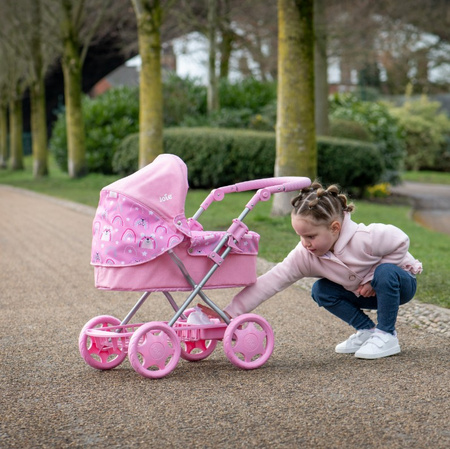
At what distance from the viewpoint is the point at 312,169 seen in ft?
35.4

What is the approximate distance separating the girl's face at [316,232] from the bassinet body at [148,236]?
0.41 m

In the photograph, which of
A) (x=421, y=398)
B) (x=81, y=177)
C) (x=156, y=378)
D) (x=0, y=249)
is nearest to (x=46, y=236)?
(x=0, y=249)

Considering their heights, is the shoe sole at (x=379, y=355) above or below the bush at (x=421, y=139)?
below

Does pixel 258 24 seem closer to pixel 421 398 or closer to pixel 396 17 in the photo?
pixel 396 17

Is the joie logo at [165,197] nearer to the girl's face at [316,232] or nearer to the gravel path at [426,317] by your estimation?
the girl's face at [316,232]

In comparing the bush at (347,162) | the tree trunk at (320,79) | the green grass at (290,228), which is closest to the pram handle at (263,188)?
the green grass at (290,228)

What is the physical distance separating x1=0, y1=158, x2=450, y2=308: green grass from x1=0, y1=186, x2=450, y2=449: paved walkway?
4.61 ft

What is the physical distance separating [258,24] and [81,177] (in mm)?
7271

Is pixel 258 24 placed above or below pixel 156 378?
above

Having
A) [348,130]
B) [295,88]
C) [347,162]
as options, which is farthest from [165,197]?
[348,130]

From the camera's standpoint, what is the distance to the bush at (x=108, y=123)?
2239 centimetres

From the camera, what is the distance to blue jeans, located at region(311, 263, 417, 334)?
156 inches

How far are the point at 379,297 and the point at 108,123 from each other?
19.9m

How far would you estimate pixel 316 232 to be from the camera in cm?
388
